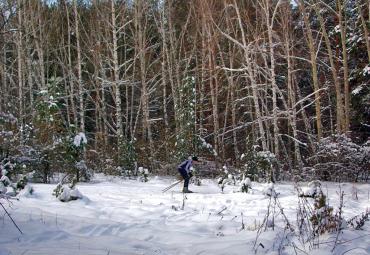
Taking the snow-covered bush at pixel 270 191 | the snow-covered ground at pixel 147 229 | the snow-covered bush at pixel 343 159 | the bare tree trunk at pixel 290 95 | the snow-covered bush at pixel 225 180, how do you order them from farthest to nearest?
the bare tree trunk at pixel 290 95, the snow-covered bush at pixel 343 159, the snow-covered bush at pixel 225 180, the snow-covered bush at pixel 270 191, the snow-covered ground at pixel 147 229

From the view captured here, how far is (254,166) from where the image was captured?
14.1 metres

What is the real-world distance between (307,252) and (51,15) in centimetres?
2326

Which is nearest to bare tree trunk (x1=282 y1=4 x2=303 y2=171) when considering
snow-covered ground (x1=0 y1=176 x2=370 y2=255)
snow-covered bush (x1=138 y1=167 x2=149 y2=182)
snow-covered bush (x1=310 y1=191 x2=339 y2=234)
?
snow-covered bush (x1=138 y1=167 x2=149 y2=182)

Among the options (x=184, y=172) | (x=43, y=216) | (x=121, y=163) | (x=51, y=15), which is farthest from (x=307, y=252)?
(x=51, y=15)

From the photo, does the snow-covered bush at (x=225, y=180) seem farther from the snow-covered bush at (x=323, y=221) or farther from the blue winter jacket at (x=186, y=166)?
the snow-covered bush at (x=323, y=221)

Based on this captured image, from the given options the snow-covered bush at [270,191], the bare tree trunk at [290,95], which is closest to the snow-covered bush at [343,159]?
the bare tree trunk at [290,95]

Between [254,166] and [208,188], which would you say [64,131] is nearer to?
[208,188]

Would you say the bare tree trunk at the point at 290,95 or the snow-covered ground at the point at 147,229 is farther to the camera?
the bare tree trunk at the point at 290,95

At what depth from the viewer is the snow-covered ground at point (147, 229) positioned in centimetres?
490

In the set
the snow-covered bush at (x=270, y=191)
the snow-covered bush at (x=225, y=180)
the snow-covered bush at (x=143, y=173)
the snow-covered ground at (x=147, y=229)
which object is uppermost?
the snow-covered bush at (x=143, y=173)

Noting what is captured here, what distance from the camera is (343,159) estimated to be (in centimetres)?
1412

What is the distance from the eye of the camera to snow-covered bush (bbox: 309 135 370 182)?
1399cm

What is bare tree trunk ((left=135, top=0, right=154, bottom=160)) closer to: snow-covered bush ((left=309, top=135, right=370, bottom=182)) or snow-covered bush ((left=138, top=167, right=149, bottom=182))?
snow-covered bush ((left=138, top=167, right=149, bottom=182))

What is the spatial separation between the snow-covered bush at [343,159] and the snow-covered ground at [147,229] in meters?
4.67
